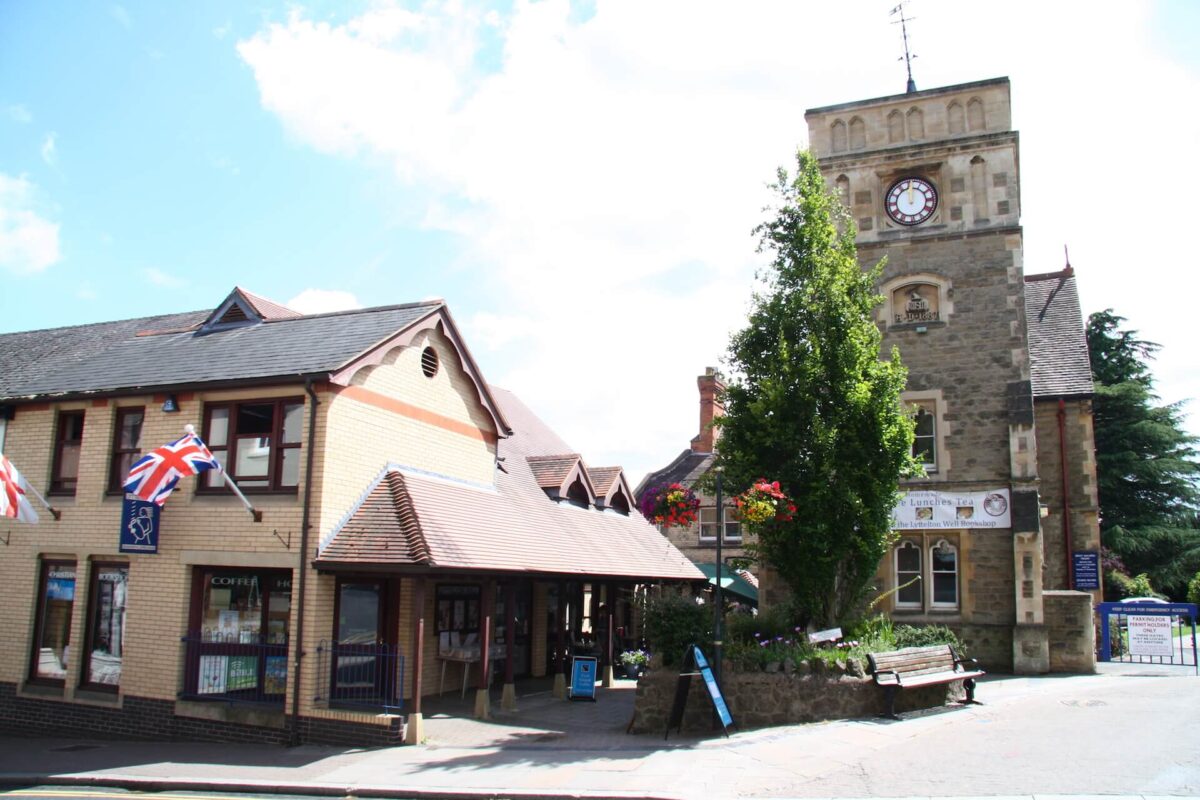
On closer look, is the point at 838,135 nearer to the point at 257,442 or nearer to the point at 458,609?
the point at 458,609

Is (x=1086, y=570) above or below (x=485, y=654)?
above

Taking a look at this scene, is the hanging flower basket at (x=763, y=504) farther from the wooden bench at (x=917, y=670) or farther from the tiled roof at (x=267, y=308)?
the tiled roof at (x=267, y=308)

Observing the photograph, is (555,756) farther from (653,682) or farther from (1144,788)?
(1144,788)

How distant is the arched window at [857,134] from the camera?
22875 millimetres

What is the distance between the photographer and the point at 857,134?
75.3 ft

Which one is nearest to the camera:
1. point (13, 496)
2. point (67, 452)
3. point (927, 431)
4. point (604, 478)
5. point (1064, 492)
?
point (13, 496)

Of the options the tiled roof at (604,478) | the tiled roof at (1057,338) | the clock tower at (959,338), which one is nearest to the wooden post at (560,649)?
the tiled roof at (604,478)

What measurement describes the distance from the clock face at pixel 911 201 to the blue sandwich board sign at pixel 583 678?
13.3m

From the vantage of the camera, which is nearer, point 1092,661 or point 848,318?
point 848,318

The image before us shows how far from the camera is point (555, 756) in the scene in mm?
12023

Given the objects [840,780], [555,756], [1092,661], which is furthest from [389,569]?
[1092,661]

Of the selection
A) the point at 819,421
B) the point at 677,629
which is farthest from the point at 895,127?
the point at 677,629

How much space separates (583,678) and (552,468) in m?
6.32

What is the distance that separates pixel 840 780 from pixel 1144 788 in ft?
10.1
